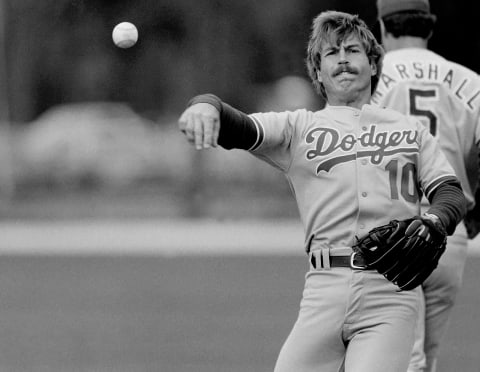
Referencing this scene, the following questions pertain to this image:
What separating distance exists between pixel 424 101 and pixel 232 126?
1.46m

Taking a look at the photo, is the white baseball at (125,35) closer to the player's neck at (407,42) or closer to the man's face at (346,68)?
the man's face at (346,68)

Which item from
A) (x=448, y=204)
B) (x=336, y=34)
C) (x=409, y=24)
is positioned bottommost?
(x=448, y=204)

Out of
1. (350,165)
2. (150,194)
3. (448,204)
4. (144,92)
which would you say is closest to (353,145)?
(350,165)

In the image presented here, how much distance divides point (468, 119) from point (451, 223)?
52.1 inches

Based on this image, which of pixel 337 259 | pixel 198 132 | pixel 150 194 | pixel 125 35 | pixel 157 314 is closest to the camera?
pixel 198 132

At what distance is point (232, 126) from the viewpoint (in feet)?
12.8

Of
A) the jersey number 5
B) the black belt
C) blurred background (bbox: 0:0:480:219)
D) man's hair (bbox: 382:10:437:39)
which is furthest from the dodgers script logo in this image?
blurred background (bbox: 0:0:480:219)

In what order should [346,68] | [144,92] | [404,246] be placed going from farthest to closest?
1. [144,92]
2. [346,68]
3. [404,246]

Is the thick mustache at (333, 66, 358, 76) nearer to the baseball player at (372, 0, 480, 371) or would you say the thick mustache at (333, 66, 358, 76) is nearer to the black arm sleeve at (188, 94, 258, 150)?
the black arm sleeve at (188, 94, 258, 150)

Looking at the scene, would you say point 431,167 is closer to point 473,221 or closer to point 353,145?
point 353,145

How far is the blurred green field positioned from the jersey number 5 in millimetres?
2369

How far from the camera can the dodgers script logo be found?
4.07m

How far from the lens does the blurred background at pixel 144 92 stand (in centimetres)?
1970

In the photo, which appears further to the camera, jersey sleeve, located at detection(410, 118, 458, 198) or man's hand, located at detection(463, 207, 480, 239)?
man's hand, located at detection(463, 207, 480, 239)
